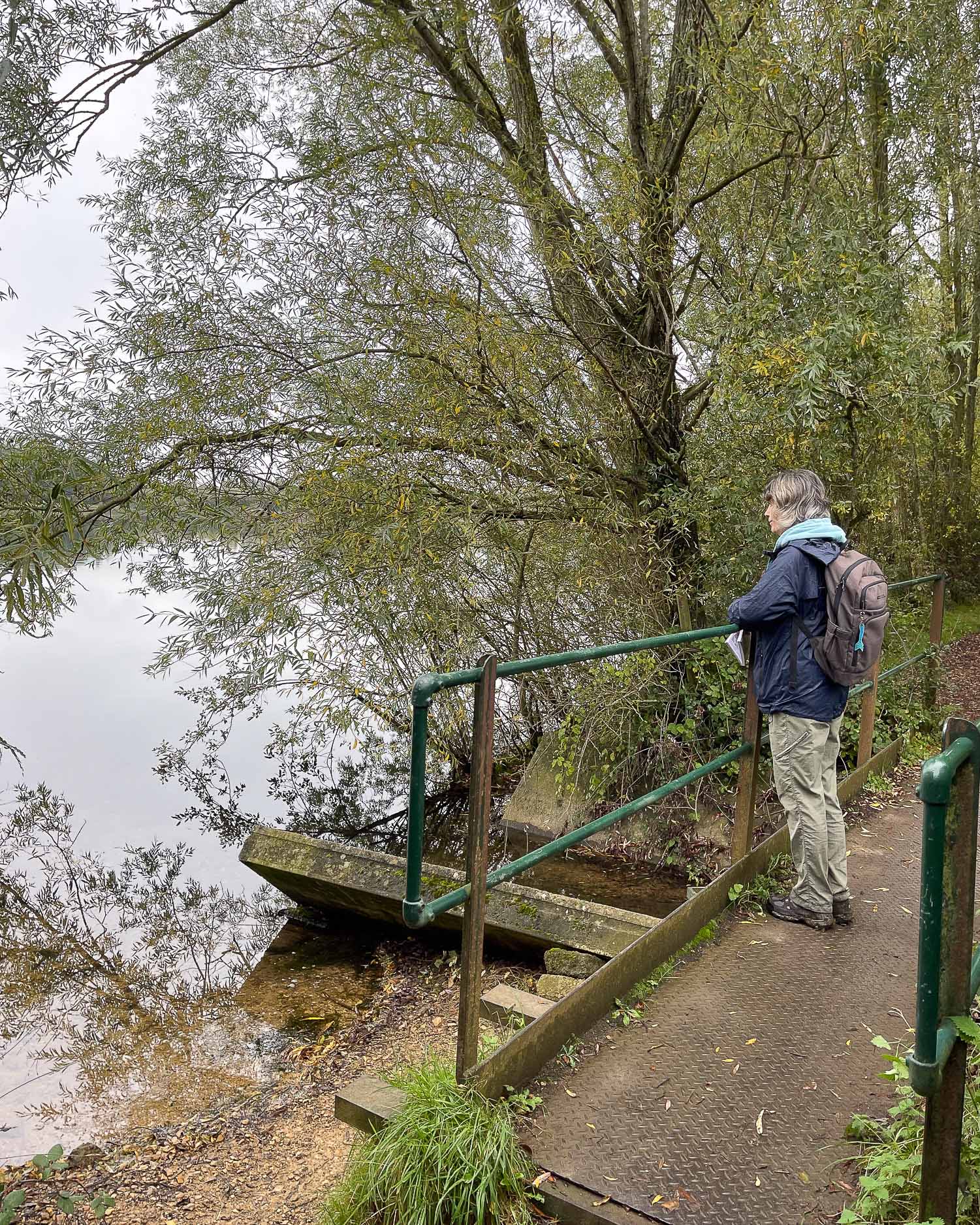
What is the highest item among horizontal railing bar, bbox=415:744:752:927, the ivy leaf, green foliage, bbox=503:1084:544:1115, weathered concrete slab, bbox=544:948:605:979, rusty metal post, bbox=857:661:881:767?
the ivy leaf

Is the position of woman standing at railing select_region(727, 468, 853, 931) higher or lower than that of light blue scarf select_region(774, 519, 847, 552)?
lower

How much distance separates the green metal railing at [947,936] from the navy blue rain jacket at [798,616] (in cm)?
201

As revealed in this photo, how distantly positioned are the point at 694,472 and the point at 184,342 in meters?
Result: 4.00

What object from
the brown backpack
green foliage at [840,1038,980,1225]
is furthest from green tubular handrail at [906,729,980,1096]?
the brown backpack

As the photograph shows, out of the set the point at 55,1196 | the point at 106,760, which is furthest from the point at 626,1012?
the point at 106,760

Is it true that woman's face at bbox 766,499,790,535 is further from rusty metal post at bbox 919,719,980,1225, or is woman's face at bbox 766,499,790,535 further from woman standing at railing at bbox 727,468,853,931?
rusty metal post at bbox 919,719,980,1225

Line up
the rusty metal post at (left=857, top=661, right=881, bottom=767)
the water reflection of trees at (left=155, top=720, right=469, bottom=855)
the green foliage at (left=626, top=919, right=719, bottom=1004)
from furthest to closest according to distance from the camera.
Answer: the water reflection of trees at (left=155, top=720, right=469, bottom=855)
the rusty metal post at (left=857, top=661, right=881, bottom=767)
the green foliage at (left=626, top=919, right=719, bottom=1004)

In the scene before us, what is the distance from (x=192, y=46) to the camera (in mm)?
7633

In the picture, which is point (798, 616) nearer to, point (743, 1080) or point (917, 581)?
point (743, 1080)

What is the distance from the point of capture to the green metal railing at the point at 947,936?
1.79 metres

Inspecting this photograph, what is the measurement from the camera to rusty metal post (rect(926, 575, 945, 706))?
730 centimetres

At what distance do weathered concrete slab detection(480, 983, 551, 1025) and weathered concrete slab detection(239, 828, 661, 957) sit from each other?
4.38ft

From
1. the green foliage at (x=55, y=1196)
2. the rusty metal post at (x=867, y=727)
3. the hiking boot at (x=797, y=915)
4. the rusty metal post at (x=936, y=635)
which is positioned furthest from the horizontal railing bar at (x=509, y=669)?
the rusty metal post at (x=936, y=635)

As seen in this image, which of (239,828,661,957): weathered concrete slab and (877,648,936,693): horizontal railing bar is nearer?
(239,828,661,957): weathered concrete slab
